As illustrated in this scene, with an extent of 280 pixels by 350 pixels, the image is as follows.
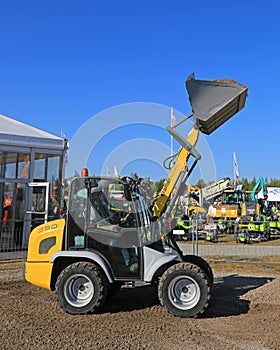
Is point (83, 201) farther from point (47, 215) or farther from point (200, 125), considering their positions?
point (47, 215)

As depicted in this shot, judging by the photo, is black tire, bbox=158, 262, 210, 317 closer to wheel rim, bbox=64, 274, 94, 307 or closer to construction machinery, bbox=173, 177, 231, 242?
wheel rim, bbox=64, 274, 94, 307

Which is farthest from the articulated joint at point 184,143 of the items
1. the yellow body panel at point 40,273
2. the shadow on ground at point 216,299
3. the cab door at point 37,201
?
the cab door at point 37,201

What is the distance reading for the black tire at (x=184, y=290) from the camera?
5898 mm

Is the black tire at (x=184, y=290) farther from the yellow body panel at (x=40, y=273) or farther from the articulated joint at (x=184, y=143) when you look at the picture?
the articulated joint at (x=184, y=143)

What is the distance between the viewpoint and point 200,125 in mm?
7129

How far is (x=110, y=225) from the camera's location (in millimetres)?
6184

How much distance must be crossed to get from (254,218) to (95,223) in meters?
15.9

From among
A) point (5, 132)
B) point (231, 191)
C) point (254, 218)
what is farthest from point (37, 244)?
point (231, 191)

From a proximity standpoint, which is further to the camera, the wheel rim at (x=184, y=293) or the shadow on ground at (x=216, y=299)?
the shadow on ground at (x=216, y=299)

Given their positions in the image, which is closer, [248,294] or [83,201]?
[83,201]

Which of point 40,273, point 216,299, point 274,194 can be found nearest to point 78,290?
point 40,273

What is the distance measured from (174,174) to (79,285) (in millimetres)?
2782

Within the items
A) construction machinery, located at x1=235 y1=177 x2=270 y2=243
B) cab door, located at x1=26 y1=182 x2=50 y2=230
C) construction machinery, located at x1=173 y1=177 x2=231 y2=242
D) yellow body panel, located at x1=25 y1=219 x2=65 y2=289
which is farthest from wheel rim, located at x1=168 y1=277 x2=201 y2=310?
construction machinery, located at x1=235 y1=177 x2=270 y2=243

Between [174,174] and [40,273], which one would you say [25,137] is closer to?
[174,174]
